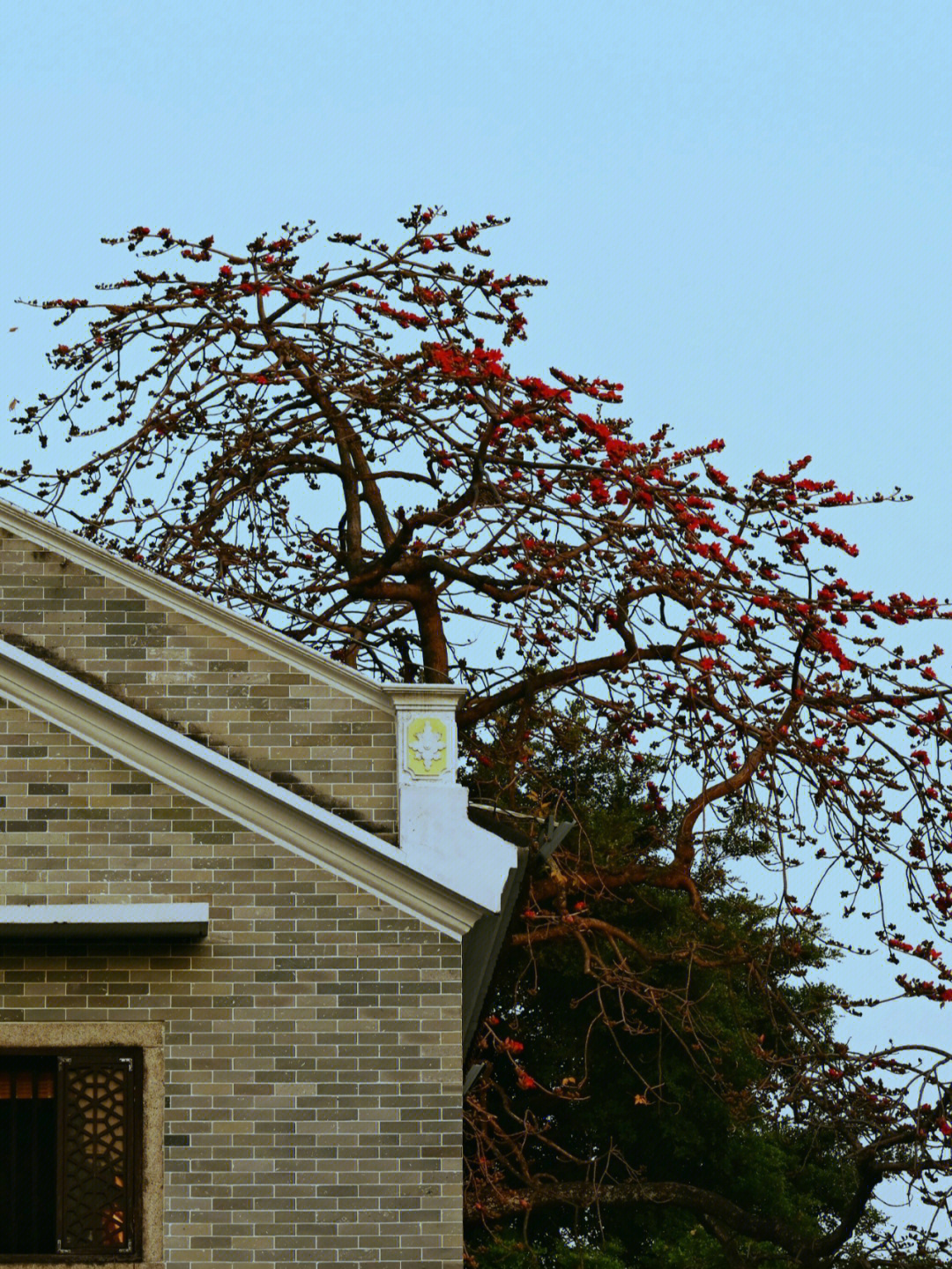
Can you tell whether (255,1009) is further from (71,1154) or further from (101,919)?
(71,1154)

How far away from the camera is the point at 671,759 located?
12.4 metres

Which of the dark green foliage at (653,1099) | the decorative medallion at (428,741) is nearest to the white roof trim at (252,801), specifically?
the decorative medallion at (428,741)

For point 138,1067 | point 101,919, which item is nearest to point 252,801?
point 101,919

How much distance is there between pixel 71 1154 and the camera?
9.01 m

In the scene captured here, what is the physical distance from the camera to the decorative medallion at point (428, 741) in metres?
9.49

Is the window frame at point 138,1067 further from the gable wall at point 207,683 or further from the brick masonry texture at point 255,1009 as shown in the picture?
the gable wall at point 207,683

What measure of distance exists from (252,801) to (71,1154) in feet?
6.08

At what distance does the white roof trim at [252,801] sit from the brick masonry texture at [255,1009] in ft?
0.23

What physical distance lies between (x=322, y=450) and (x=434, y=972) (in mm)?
6207

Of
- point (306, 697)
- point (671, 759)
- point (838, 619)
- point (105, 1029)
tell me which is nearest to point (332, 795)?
point (306, 697)

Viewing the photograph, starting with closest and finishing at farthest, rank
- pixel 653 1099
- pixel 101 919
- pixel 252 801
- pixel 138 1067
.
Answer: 1. pixel 101 919
2. pixel 138 1067
3. pixel 252 801
4. pixel 653 1099

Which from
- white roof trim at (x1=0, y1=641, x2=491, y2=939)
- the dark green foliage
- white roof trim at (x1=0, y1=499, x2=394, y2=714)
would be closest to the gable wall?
white roof trim at (x1=0, y1=499, x2=394, y2=714)

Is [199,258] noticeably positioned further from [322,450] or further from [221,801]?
[221,801]

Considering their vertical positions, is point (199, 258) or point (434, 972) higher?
point (199, 258)
